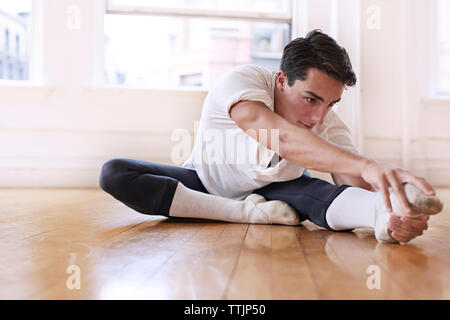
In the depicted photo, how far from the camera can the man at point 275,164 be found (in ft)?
3.38

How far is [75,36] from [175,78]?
711mm

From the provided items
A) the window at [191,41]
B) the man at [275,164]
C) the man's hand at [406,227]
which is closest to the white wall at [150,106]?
the window at [191,41]

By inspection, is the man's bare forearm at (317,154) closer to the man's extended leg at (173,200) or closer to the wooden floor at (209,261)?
the wooden floor at (209,261)

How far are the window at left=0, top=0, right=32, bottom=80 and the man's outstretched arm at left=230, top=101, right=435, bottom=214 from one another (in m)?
2.44

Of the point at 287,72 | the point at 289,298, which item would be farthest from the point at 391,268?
the point at 287,72

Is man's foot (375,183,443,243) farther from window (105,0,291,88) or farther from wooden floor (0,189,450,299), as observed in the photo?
window (105,0,291,88)

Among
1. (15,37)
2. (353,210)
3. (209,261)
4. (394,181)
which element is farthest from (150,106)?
(394,181)

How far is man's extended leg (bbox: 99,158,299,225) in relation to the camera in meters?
1.34

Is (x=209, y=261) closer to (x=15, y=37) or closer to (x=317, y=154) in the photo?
(x=317, y=154)

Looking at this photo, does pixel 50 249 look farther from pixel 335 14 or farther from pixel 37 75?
pixel 335 14

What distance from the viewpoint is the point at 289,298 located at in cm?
62

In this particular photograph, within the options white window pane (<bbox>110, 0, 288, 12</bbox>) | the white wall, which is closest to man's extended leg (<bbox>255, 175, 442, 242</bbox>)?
the white wall

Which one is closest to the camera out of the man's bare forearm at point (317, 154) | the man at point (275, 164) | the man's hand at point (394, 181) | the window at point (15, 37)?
the man's hand at point (394, 181)

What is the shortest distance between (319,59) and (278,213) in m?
0.47
